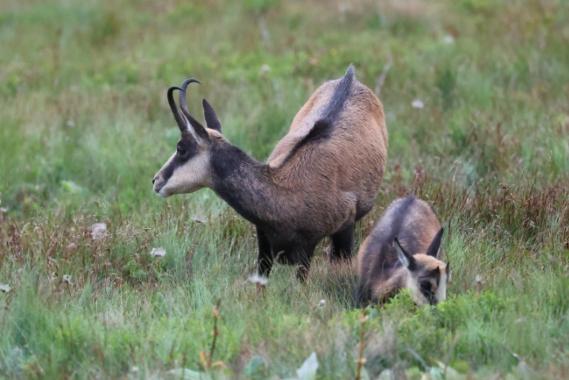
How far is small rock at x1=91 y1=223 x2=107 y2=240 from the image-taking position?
7.53 m

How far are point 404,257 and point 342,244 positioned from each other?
1.09 meters

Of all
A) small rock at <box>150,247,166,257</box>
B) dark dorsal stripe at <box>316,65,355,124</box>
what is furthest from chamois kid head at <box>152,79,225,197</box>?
dark dorsal stripe at <box>316,65,355,124</box>

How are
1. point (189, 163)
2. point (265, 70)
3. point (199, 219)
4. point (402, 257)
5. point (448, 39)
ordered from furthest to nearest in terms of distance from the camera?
1. point (448, 39)
2. point (265, 70)
3. point (199, 219)
4. point (189, 163)
5. point (402, 257)

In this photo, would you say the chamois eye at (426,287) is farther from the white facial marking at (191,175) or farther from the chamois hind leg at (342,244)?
the white facial marking at (191,175)

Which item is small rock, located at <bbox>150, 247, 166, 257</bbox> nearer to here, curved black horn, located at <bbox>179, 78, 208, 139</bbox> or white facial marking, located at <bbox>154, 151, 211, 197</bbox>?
white facial marking, located at <bbox>154, 151, 211, 197</bbox>

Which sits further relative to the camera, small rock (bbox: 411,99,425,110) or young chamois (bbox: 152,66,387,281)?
small rock (bbox: 411,99,425,110)

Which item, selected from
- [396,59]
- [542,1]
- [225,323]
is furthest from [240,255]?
[542,1]

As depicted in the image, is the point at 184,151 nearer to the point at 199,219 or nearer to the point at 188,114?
the point at 188,114

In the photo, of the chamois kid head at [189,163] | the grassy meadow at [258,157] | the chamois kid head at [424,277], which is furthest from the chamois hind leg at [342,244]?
the chamois kid head at [189,163]

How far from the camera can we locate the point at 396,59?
12.3 metres

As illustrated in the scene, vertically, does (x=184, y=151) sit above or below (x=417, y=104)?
above

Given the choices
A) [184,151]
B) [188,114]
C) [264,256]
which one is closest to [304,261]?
[264,256]

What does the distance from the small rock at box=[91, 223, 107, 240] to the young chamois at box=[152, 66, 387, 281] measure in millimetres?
799

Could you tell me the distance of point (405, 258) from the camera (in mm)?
6453
